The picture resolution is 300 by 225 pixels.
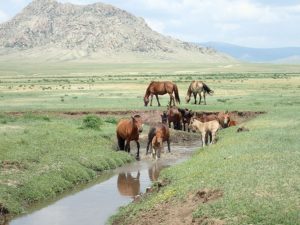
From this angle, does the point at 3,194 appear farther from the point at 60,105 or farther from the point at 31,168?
the point at 60,105

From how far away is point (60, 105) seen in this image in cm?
4594

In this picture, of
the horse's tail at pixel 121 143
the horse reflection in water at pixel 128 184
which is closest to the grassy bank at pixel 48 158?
the horse's tail at pixel 121 143

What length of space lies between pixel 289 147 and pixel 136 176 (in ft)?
22.4

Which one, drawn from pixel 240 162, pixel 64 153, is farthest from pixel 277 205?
pixel 64 153

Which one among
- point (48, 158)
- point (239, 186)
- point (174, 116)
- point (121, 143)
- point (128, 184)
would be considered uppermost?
point (239, 186)

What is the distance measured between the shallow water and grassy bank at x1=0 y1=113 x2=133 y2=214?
540 millimetres

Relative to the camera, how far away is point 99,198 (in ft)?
65.1

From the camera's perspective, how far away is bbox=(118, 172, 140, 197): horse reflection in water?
2087 cm

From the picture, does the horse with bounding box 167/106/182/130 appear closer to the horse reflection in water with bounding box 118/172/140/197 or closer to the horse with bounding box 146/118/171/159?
the horse with bounding box 146/118/171/159

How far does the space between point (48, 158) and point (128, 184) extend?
145 inches

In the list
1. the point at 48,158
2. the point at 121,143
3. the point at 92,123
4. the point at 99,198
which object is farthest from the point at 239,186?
the point at 92,123

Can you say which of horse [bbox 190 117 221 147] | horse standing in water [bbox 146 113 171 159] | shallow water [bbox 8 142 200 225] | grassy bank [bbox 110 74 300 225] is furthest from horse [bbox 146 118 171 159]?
grassy bank [bbox 110 74 300 225]

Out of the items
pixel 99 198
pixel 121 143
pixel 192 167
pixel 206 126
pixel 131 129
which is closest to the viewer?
pixel 99 198

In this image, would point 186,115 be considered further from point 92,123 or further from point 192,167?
point 192,167
